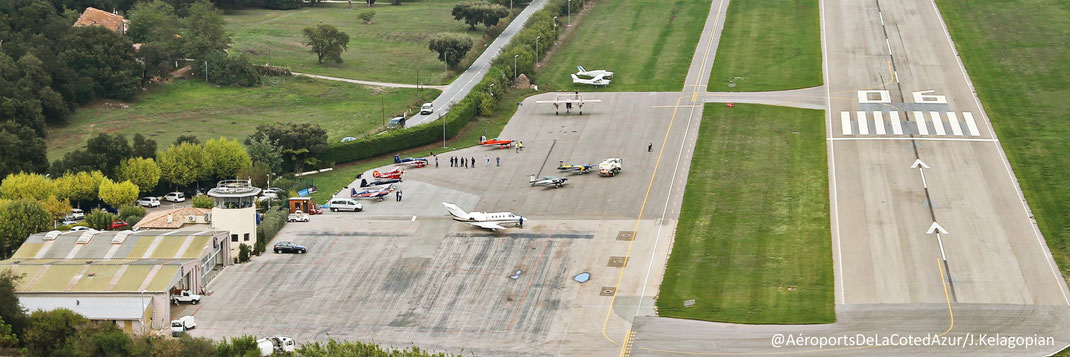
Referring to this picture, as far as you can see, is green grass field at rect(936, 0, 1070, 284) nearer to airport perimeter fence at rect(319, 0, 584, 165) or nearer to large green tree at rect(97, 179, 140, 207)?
airport perimeter fence at rect(319, 0, 584, 165)

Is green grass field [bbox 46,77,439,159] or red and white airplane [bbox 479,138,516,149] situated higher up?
red and white airplane [bbox 479,138,516,149]


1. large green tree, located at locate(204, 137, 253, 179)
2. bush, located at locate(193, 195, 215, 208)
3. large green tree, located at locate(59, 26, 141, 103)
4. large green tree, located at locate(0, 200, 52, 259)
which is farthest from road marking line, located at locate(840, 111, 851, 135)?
large green tree, located at locate(59, 26, 141, 103)

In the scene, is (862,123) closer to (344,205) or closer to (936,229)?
(936,229)

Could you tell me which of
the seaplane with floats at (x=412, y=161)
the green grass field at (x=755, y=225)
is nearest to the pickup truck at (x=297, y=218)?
the seaplane with floats at (x=412, y=161)

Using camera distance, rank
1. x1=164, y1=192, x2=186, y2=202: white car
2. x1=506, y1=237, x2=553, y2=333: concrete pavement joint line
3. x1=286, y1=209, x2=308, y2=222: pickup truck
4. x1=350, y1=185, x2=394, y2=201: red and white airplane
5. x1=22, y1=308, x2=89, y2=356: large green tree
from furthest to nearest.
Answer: x1=164, y1=192, x2=186, y2=202: white car < x1=350, y1=185, x2=394, y2=201: red and white airplane < x1=286, y1=209, x2=308, y2=222: pickup truck < x1=506, y1=237, x2=553, y2=333: concrete pavement joint line < x1=22, y1=308, x2=89, y2=356: large green tree

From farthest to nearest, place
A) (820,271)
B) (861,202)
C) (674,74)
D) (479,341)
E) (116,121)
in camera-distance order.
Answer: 1. (674,74)
2. (116,121)
3. (861,202)
4. (820,271)
5. (479,341)

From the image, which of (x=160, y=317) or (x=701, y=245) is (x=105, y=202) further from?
(x=701, y=245)

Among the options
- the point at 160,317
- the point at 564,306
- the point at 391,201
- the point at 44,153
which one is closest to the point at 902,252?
the point at 564,306
